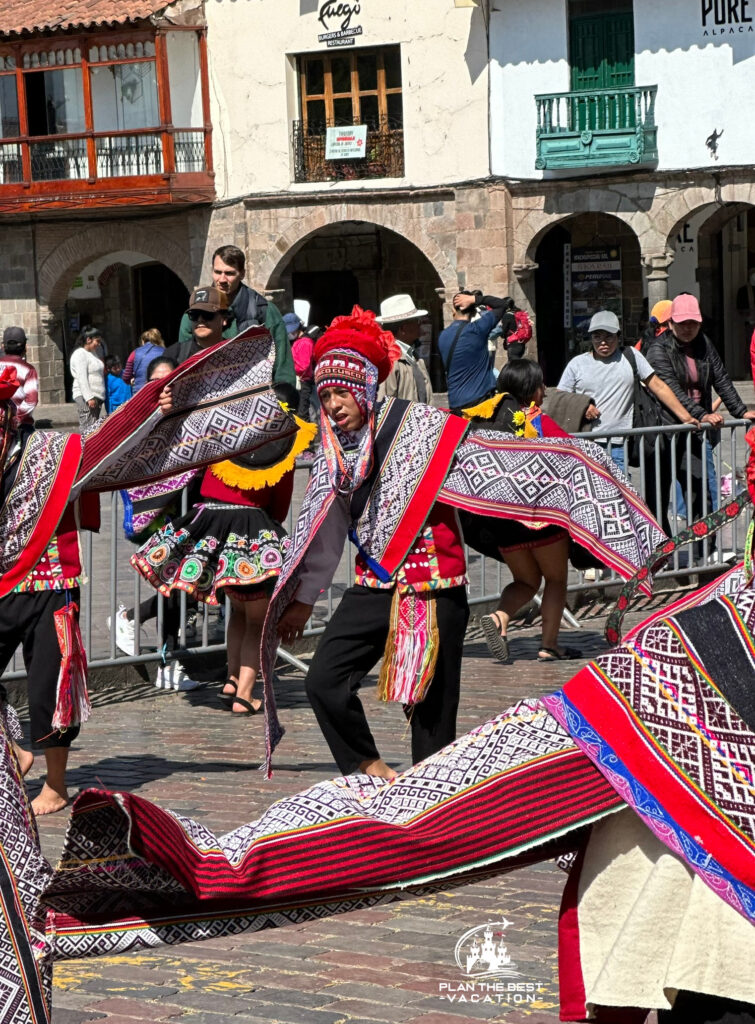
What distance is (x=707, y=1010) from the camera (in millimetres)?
2883

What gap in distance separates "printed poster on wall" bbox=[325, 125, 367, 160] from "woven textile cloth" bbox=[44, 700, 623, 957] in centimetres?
3055

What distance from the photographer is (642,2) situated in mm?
30047

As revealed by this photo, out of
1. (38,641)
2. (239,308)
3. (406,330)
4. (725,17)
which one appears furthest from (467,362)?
(725,17)

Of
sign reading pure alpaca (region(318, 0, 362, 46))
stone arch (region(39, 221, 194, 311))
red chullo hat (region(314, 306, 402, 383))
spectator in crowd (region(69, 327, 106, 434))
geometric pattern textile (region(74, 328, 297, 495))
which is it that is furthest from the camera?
stone arch (region(39, 221, 194, 311))

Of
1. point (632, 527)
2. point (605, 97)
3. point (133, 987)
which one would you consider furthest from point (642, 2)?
point (133, 987)

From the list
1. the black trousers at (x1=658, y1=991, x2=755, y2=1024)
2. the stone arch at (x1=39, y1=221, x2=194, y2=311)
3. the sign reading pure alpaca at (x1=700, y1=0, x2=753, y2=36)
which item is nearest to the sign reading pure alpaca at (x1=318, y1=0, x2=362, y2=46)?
the stone arch at (x1=39, y1=221, x2=194, y2=311)

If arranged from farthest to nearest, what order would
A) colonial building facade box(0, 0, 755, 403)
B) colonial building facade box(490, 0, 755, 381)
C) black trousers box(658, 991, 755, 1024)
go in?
colonial building facade box(0, 0, 755, 403), colonial building facade box(490, 0, 755, 381), black trousers box(658, 991, 755, 1024)

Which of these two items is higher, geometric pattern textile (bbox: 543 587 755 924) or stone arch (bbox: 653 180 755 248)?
stone arch (bbox: 653 180 755 248)

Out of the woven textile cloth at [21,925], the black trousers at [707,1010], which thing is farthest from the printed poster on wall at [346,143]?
the black trousers at [707,1010]

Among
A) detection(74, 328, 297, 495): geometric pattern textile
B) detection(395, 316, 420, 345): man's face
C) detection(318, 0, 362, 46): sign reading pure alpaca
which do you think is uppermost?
detection(318, 0, 362, 46): sign reading pure alpaca

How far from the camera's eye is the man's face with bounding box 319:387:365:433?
5.94 m

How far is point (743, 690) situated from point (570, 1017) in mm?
645

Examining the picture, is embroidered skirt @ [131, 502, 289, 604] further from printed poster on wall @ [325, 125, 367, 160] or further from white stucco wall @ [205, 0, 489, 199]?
printed poster on wall @ [325, 125, 367, 160]

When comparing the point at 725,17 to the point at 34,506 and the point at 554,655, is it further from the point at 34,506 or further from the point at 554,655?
the point at 34,506
